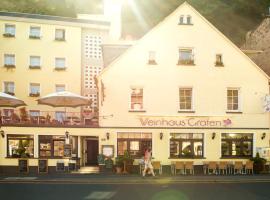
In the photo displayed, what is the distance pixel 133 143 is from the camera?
32.0m

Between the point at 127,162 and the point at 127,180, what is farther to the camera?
the point at 127,162

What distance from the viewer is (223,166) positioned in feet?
102

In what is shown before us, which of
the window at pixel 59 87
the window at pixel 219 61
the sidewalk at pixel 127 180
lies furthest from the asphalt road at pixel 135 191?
the window at pixel 59 87

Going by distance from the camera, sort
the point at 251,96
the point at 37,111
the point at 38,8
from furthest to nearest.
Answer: the point at 38,8, the point at 37,111, the point at 251,96

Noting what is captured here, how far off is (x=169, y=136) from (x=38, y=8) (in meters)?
26.1

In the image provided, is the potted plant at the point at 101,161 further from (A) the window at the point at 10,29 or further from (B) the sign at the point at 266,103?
(A) the window at the point at 10,29

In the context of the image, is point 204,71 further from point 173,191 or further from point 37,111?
point 37,111

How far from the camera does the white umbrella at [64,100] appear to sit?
31.7 metres

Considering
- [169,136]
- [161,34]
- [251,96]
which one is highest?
[161,34]

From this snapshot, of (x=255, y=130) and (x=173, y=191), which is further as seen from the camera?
(x=255, y=130)

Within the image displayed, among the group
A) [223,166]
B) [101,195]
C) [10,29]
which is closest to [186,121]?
[223,166]

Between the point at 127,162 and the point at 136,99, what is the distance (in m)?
4.67

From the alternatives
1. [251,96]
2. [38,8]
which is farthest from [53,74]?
[251,96]

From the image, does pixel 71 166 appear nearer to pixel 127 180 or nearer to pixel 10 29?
pixel 127 180
